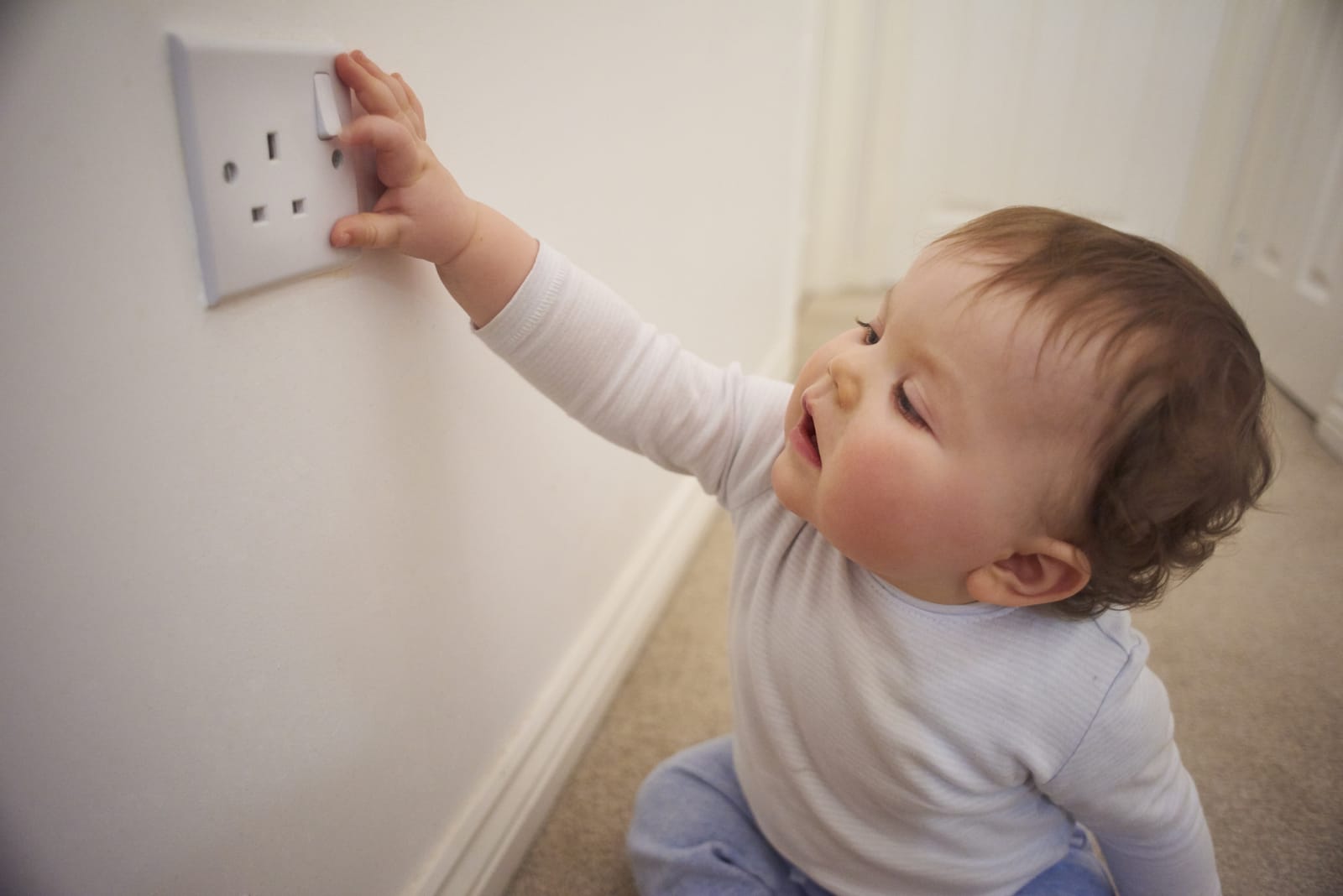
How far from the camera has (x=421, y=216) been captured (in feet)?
1.53

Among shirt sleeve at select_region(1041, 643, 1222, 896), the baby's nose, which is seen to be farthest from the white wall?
shirt sleeve at select_region(1041, 643, 1222, 896)

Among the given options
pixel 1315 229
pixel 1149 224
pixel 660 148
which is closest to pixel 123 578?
pixel 660 148

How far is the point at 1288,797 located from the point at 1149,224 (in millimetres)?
1743

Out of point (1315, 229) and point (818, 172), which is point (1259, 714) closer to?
point (1315, 229)

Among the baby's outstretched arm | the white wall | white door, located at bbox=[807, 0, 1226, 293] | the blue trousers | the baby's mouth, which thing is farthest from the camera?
white door, located at bbox=[807, 0, 1226, 293]

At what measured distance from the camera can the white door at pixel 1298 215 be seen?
1.60 m

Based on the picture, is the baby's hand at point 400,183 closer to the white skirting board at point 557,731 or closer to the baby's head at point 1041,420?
the baby's head at point 1041,420

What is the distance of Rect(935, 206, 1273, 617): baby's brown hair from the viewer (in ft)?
1.48

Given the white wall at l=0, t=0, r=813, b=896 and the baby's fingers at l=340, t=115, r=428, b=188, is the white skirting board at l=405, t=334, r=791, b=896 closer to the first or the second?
the white wall at l=0, t=0, r=813, b=896

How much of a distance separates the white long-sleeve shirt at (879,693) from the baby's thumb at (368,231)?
9 centimetres

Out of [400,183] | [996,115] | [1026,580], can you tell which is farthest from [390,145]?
[996,115]

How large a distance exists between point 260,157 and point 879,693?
1.49 ft

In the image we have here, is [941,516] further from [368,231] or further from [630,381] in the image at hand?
[368,231]

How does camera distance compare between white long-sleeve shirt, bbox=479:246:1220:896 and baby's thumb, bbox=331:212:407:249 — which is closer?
baby's thumb, bbox=331:212:407:249
